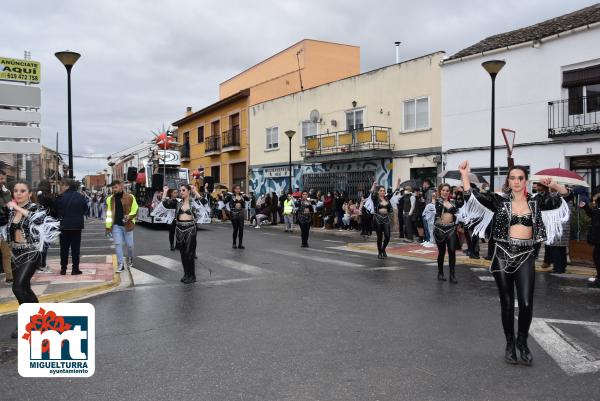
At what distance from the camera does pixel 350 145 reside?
76.3 feet

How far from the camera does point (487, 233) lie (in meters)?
5.45

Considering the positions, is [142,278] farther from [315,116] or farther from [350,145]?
[315,116]

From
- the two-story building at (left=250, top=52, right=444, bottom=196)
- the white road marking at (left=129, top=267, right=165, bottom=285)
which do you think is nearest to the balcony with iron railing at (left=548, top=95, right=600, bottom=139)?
the two-story building at (left=250, top=52, right=444, bottom=196)

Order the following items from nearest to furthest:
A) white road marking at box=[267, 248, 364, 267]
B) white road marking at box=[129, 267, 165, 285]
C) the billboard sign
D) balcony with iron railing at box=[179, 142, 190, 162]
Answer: white road marking at box=[129, 267, 165, 285], white road marking at box=[267, 248, 364, 267], the billboard sign, balcony with iron railing at box=[179, 142, 190, 162]

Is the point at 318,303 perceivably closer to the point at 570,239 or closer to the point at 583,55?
the point at 570,239

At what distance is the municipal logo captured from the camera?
414 centimetres

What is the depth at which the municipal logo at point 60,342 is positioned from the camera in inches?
163

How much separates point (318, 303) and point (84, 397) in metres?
3.82

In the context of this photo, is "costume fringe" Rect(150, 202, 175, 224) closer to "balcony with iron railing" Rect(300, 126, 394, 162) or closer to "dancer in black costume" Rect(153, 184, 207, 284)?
"dancer in black costume" Rect(153, 184, 207, 284)

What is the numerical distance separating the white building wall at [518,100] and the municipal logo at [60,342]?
15.3m

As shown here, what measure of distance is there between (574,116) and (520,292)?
13.1m

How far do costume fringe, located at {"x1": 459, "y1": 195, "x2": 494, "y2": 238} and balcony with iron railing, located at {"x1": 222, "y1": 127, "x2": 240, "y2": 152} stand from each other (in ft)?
96.5


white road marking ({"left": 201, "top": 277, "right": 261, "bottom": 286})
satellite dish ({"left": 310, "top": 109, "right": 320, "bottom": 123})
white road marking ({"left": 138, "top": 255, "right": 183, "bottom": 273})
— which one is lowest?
white road marking ({"left": 201, "top": 277, "right": 261, "bottom": 286})

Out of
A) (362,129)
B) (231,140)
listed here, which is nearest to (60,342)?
(362,129)
